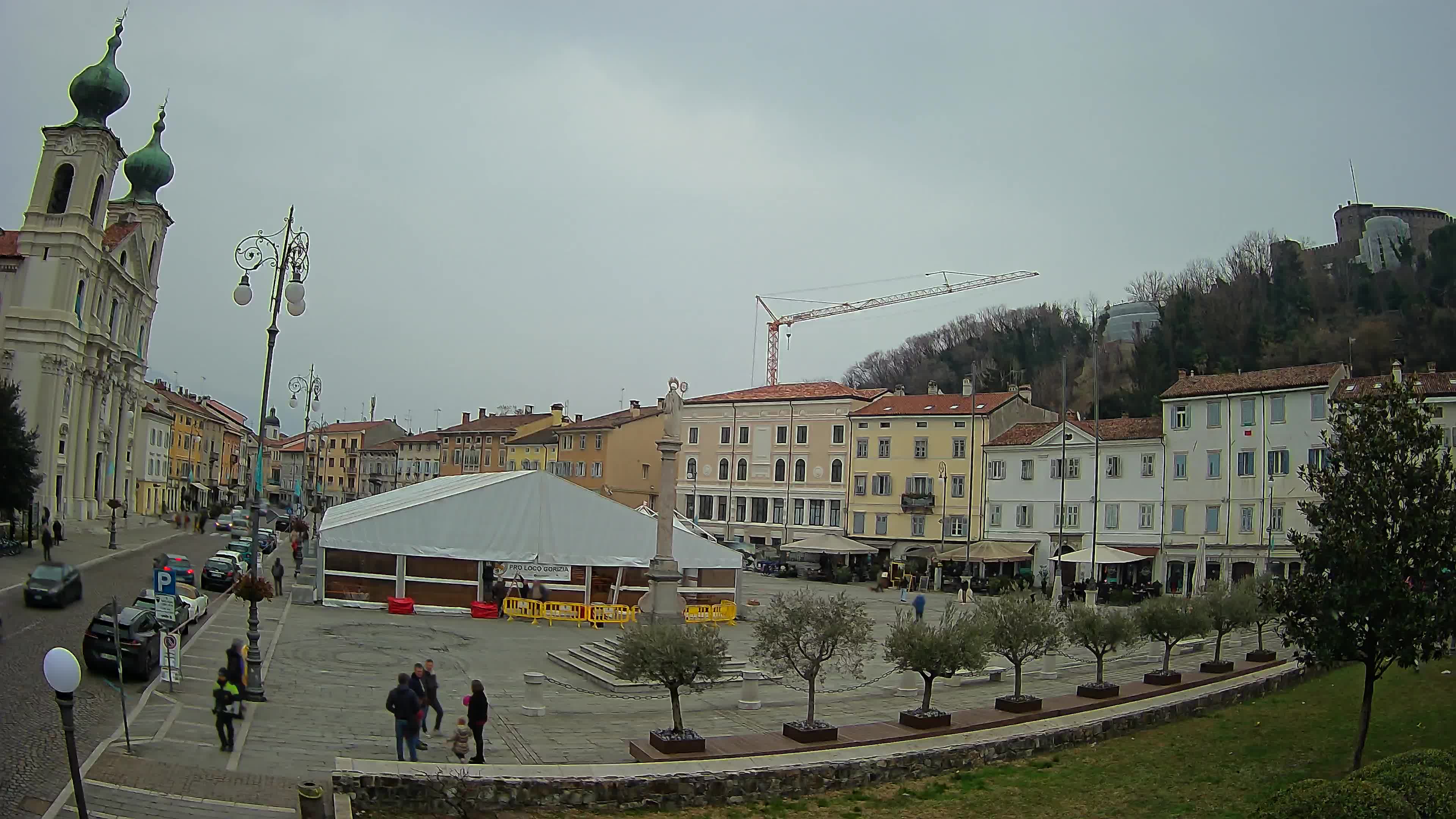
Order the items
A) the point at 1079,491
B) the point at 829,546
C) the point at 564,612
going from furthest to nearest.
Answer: the point at 1079,491, the point at 829,546, the point at 564,612

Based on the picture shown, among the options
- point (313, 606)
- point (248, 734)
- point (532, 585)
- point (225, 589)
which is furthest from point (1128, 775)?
point (225, 589)

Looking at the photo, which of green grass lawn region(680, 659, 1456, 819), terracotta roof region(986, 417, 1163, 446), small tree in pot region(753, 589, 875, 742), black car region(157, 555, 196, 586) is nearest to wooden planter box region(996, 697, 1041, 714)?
green grass lawn region(680, 659, 1456, 819)

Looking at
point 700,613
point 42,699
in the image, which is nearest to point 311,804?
point 42,699

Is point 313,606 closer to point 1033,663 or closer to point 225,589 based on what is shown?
point 225,589

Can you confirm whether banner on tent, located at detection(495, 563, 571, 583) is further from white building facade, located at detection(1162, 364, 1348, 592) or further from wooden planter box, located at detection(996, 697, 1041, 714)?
white building facade, located at detection(1162, 364, 1348, 592)

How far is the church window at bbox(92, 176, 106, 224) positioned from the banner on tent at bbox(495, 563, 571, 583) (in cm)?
4395

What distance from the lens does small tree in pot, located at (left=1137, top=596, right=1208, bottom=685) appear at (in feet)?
76.9

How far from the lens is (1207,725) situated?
19.7 meters

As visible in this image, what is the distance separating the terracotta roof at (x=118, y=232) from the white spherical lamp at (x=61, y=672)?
67.8m

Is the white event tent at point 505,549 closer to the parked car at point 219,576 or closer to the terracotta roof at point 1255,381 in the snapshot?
the parked car at point 219,576

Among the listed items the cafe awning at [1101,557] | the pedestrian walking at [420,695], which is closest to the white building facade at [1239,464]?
the cafe awning at [1101,557]

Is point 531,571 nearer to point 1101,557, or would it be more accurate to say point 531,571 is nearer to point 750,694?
point 750,694

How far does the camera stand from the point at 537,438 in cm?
8981

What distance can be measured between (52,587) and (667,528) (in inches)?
647
